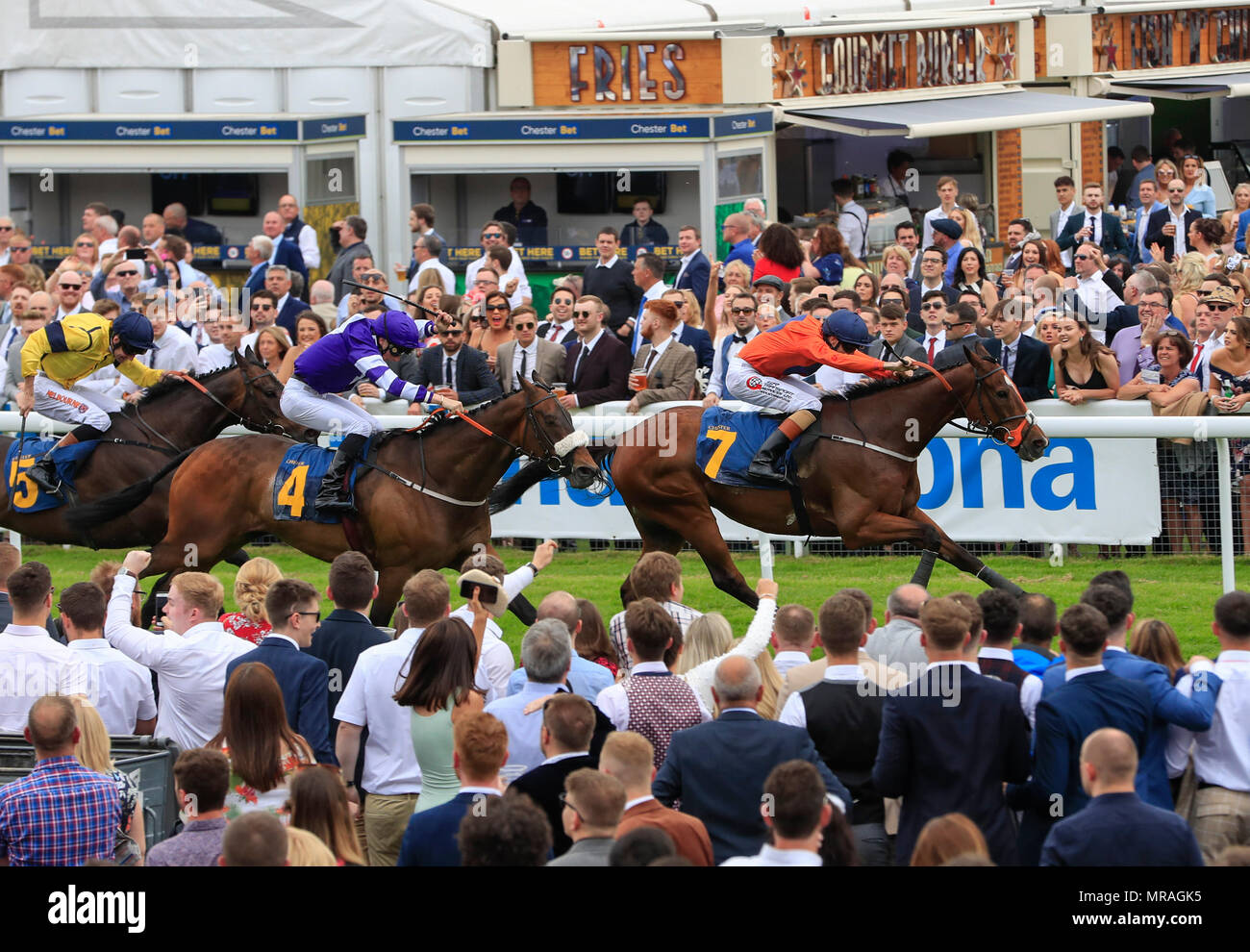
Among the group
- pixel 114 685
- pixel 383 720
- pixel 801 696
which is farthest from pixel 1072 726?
pixel 114 685

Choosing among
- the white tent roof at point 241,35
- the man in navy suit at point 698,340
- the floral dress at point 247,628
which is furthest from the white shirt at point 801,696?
the white tent roof at point 241,35

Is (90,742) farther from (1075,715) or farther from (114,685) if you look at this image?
(1075,715)

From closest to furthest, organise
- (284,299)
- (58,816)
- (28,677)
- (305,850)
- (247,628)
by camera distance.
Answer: (305,850)
(58,816)
(28,677)
(247,628)
(284,299)

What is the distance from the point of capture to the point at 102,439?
A: 10344mm

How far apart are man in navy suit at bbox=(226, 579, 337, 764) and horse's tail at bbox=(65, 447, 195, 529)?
390 centimetres

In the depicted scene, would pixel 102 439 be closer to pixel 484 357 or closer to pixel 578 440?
pixel 484 357

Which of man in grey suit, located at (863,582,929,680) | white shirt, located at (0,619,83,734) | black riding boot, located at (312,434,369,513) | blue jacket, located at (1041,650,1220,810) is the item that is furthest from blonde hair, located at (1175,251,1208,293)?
white shirt, located at (0,619,83,734)

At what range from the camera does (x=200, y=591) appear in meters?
6.59

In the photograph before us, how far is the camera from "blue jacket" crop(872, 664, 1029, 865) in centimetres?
521

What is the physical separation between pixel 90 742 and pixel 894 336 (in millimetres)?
6496

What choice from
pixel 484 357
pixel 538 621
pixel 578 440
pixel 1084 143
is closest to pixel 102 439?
pixel 484 357

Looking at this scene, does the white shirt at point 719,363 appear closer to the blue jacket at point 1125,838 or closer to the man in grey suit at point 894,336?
the man in grey suit at point 894,336

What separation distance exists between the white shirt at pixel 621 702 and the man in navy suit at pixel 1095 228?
10.3m

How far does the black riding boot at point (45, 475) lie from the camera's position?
33.6 feet
